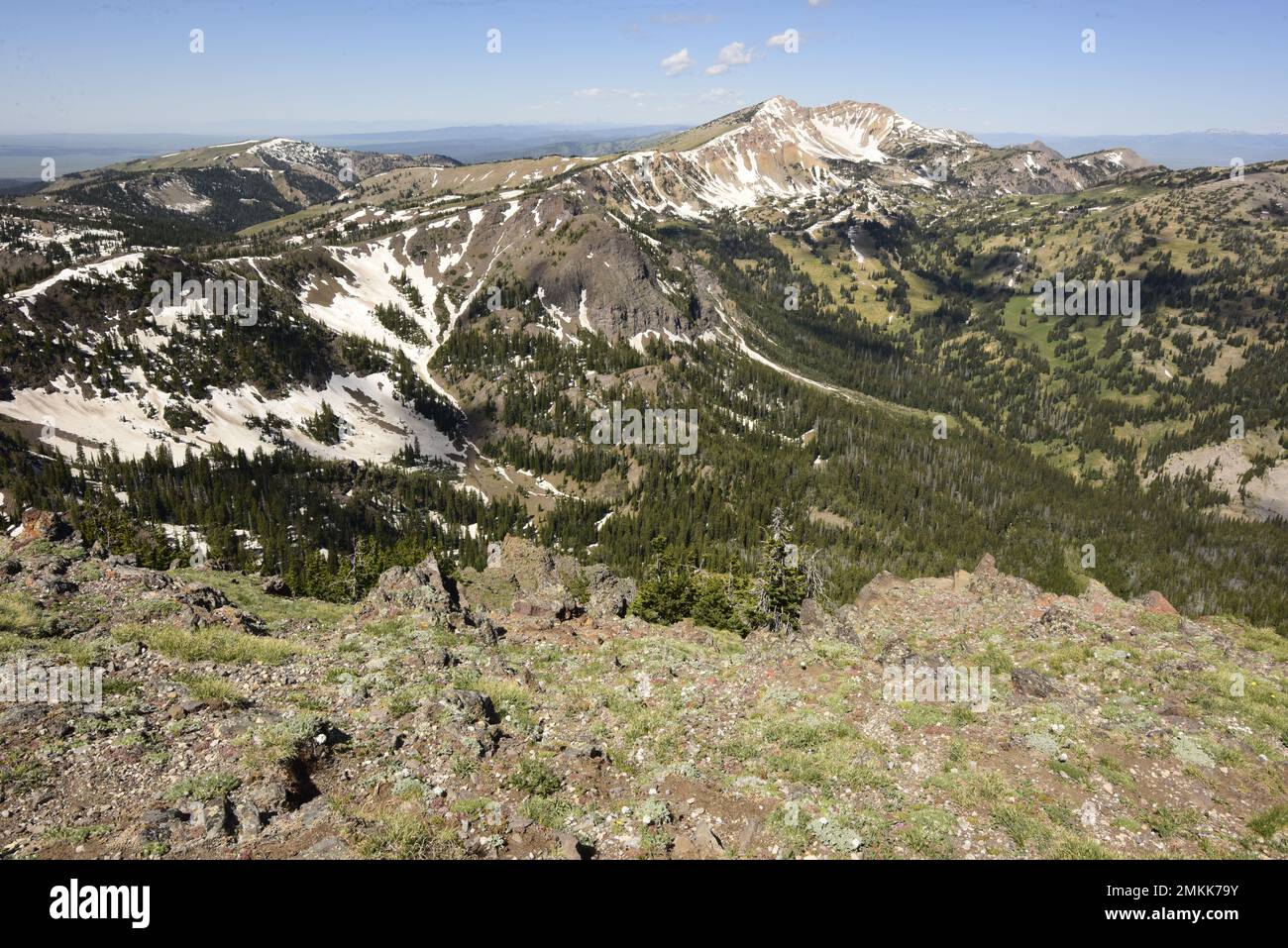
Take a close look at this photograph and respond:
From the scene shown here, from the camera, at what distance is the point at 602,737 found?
85.1 feet

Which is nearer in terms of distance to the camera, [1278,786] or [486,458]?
[1278,786]

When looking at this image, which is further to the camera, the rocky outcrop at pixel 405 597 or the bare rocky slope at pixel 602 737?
the rocky outcrop at pixel 405 597

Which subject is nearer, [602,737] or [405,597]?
[602,737]

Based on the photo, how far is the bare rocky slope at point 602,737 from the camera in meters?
18.2

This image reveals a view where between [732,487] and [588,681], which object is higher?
[588,681]

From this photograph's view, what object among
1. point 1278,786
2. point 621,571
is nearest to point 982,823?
point 1278,786

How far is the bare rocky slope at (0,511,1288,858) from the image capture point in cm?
1822

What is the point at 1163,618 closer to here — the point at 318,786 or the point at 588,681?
the point at 588,681

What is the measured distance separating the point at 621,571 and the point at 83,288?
158m

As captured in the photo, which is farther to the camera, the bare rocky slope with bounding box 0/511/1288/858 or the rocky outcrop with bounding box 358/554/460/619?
the rocky outcrop with bounding box 358/554/460/619

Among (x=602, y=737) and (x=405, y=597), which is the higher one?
(x=405, y=597)
